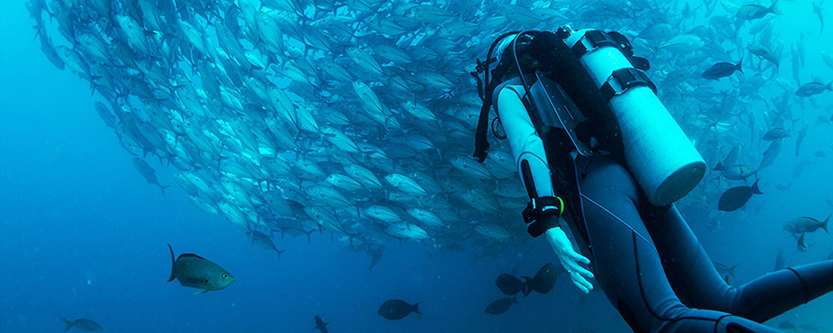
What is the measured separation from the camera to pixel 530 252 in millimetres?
13547

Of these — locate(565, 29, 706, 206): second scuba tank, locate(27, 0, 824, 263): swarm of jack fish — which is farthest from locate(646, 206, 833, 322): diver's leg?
locate(27, 0, 824, 263): swarm of jack fish

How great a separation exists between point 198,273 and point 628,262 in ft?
12.3

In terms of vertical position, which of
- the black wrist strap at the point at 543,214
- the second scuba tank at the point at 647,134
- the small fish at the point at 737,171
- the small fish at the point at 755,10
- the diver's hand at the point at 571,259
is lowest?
the small fish at the point at 737,171

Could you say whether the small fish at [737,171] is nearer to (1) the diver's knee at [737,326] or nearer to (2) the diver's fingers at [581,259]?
(2) the diver's fingers at [581,259]

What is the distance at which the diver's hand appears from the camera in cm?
179

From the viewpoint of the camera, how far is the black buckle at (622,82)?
2100mm

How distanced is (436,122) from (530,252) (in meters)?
8.73

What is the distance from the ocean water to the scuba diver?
853 cm

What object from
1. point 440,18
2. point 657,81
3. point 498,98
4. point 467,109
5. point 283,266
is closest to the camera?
point 498,98

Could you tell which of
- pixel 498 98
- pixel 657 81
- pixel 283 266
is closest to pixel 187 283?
pixel 498 98

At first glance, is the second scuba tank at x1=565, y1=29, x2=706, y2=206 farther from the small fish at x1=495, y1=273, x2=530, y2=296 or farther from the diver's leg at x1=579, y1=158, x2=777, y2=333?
the small fish at x1=495, y1=273, x2=530, y2=296

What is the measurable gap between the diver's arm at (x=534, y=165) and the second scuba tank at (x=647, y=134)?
419 mm

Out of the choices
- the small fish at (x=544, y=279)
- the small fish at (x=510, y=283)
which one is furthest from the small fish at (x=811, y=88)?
the small fish at (x=510, y=283)

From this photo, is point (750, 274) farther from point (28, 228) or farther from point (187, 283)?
point (28, 228)
